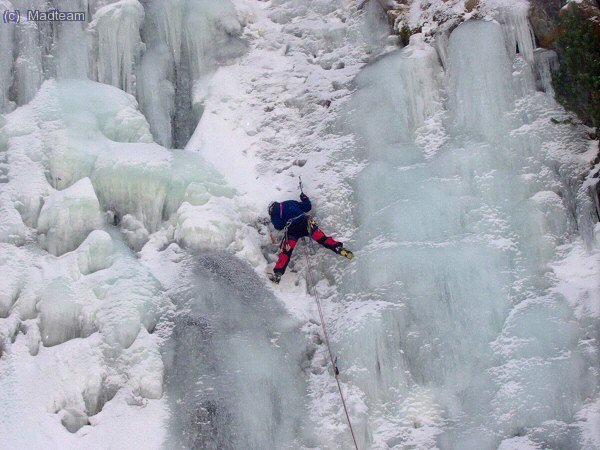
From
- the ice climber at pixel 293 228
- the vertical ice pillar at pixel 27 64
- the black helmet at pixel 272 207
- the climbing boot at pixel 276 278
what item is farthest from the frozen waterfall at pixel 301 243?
the black helmet at pixel 272 207

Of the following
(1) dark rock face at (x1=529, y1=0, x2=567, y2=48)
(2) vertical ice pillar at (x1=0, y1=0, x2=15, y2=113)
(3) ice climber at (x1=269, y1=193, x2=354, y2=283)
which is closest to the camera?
(3) ice climber at (x1=269, y1=193, x2=354, y2=283)

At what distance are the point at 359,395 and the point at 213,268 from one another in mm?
2659

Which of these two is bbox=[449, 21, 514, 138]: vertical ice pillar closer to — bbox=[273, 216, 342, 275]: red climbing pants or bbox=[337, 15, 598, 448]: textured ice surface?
bbox=[337, 15, 598, 448]: textured ice surface

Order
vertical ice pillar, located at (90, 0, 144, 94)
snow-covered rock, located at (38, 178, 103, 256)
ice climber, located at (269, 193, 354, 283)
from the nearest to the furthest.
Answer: snow-covered rock, located at (38, 178, 103, 256), ice climber, located at (269, 193, 354, 283), vertical ice pillar, located at (90, 0, 144, 94)

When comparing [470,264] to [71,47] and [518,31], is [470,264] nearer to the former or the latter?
[518,31]

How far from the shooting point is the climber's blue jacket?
34.8 ft

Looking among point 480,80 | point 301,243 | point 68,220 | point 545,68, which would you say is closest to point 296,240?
point 301,243

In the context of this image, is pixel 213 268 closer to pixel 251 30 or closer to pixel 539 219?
pixel 539 219

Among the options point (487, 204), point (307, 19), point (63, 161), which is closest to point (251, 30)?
point (307, 19)

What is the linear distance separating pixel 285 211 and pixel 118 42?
4443mm

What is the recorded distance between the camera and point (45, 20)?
483 inches

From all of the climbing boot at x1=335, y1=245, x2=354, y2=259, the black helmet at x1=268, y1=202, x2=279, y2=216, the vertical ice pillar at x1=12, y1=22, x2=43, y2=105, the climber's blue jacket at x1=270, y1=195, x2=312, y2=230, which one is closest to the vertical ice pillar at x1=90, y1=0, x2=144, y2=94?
the vertical ice pillar at x1=12, y1=22, x2=43, y2=105

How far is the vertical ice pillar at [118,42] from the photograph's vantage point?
12375 millimetres

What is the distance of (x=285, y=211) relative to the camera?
418 inches
